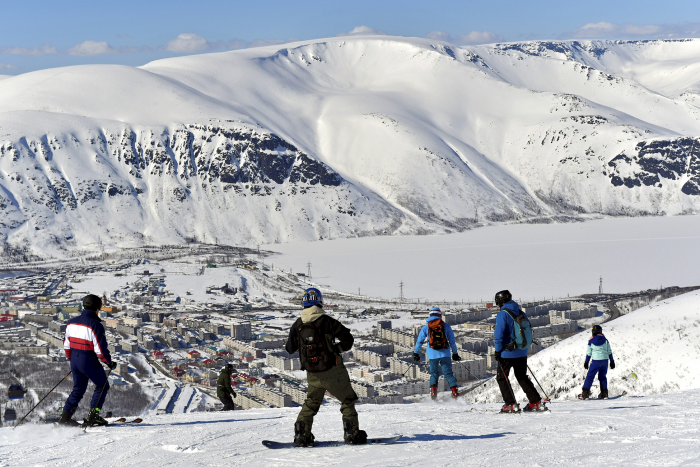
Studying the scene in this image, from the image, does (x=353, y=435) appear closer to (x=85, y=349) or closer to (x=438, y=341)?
(x=85, y=349)

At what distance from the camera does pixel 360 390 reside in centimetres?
4891

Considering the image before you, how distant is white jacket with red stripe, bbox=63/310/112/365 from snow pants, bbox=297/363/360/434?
3928mm

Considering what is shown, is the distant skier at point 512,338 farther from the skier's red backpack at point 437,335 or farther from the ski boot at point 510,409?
the skier's red backpack at point 437,335

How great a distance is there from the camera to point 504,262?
447 ft

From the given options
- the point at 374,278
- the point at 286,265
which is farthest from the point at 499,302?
the point at 286,265

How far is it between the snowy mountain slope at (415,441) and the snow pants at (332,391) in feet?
1.55

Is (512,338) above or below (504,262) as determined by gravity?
below

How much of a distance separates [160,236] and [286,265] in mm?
51559

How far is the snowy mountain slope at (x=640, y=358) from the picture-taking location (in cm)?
2052

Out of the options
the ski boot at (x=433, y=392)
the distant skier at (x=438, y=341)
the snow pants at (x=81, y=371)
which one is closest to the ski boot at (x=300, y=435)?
the snow pants at (x=81, y=371)

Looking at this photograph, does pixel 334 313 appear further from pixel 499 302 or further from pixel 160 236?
pixel 160 236

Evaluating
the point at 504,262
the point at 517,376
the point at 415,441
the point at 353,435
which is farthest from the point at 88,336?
the point at 504,262

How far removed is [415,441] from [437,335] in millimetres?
4739

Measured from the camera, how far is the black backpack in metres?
9.20
